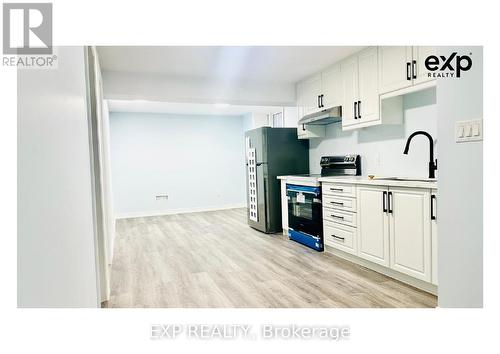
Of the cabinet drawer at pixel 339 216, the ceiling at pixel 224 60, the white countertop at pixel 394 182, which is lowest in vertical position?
the cabinet drawer at pixel 339 216

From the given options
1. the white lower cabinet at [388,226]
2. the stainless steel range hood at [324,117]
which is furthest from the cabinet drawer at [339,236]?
the stainless steel range hood at [324,117]

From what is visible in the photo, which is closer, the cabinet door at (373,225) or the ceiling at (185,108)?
the cabinet door at (373,225)

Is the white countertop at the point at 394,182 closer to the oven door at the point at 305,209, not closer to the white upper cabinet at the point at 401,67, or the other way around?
the oven door at the point at 305,209

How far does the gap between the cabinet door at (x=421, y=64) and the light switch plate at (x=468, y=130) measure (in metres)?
1.19

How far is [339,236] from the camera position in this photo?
339 cm

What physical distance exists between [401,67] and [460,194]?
171 centimetres

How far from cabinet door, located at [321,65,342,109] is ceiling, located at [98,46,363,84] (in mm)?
112

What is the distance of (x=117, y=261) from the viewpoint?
3523mm

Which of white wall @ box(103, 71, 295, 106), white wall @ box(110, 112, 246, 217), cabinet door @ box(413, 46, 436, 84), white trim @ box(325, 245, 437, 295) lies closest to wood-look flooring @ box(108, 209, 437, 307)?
white trim @ box(325, 245, 437, 295)

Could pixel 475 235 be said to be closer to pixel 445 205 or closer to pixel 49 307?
pixel 445 205

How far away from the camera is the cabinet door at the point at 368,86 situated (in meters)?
3.21

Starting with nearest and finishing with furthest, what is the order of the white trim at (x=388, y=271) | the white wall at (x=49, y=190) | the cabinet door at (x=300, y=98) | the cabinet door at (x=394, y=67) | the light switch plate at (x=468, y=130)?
the white wall at (x=49, y=190), the light switch plate at (x=468, y=130), the white trim at (x=388, y=271), the cabinet door at (x=394, y=67), the cabinet door at (x=300, y=98)

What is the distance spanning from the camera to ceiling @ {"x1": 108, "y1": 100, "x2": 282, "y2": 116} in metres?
5.81
